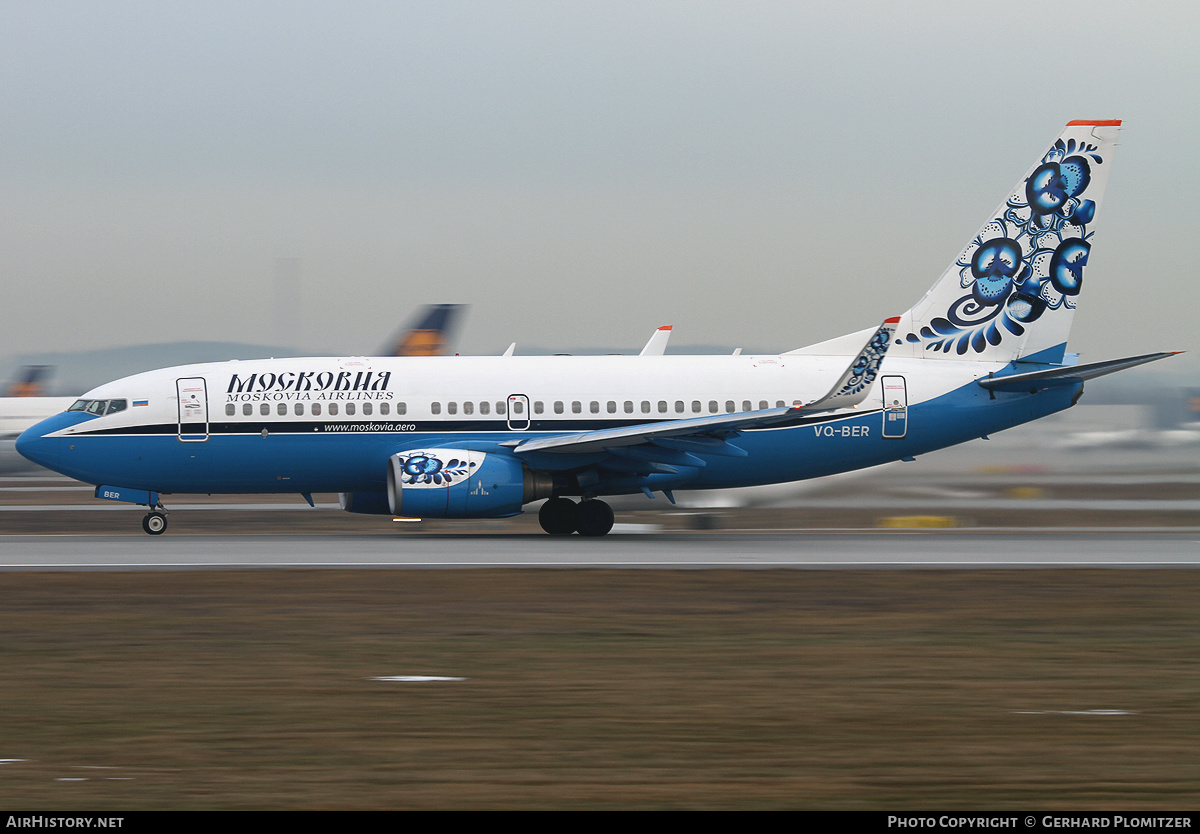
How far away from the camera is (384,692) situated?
10.7 metres

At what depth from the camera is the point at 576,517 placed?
26.0 metres

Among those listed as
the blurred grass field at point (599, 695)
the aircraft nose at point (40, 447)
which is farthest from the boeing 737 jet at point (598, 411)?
the blurred grass field at point (599, 695)

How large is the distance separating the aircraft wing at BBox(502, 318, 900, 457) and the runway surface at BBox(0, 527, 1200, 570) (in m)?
1.88

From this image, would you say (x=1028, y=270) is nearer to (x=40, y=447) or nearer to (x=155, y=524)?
(x=155, y=524)

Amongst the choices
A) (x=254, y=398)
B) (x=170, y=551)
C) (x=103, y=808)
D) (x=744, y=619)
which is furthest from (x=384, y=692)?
(x=254, y=398)

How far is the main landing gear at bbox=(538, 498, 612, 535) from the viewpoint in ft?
85.1

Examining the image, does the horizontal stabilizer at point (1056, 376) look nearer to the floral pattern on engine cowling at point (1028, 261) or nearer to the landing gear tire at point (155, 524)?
the floral pattern on engine cowling at point (1028, 261)

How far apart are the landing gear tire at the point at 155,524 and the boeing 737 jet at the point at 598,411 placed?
3.4 inches

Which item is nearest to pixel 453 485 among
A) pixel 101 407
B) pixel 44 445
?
pixel 101 407

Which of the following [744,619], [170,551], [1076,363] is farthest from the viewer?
[1076,363]

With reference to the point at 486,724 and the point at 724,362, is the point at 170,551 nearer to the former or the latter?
the point at 724,362

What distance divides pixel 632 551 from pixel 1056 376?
9864 millimetres

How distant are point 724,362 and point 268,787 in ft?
65.7

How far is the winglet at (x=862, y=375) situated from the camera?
77.2 ft
